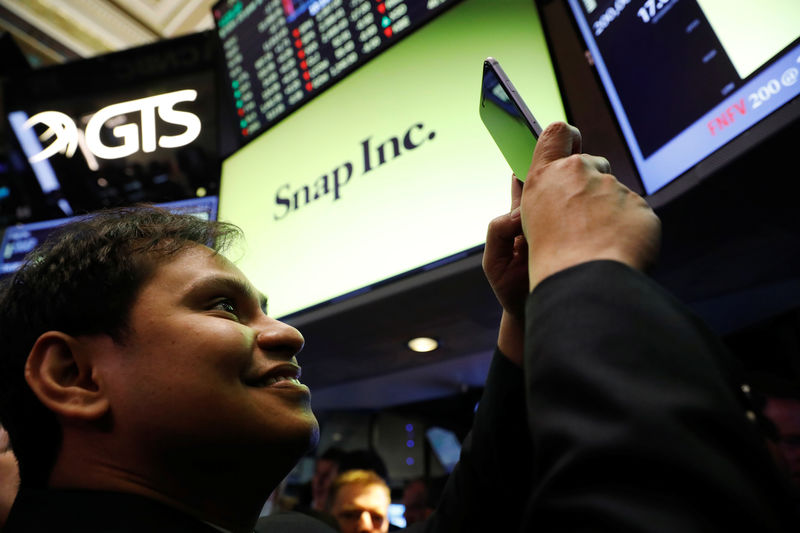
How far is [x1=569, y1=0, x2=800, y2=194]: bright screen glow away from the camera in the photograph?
0.86m

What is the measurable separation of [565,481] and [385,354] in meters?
1.53

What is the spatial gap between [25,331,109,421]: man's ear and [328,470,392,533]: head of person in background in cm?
162

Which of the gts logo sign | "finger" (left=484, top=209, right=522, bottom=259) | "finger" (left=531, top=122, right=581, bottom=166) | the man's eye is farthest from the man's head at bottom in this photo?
the gts logo sign

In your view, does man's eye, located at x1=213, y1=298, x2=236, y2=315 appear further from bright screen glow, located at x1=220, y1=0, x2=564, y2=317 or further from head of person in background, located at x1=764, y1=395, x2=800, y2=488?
head of person in background, located at x1=764, y1=395, x2=800, y2=488

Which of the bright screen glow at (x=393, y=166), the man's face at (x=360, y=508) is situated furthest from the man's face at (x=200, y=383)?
the man's face at (x=360, y=508)

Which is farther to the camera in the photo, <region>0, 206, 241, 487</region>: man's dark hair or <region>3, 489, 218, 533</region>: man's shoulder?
<region>0, 206, 241, 487</region>: man's dark hair

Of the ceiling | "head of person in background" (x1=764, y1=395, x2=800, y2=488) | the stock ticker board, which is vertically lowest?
"head of person in background" (x1=764, y1=395, x2=800, y2=488)

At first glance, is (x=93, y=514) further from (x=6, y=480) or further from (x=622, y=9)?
(x=622, y=9)

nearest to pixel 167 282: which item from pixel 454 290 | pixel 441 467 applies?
pixel 454 290

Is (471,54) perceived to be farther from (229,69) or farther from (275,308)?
(229,69)

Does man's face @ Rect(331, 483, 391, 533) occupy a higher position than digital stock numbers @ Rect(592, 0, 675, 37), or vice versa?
digital stock numbers @ Rect(592, 0, 675, 37)

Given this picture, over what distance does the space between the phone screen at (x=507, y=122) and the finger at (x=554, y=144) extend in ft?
0.19

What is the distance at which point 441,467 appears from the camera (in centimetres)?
469

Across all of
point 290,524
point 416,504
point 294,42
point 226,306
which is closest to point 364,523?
point 416,504
